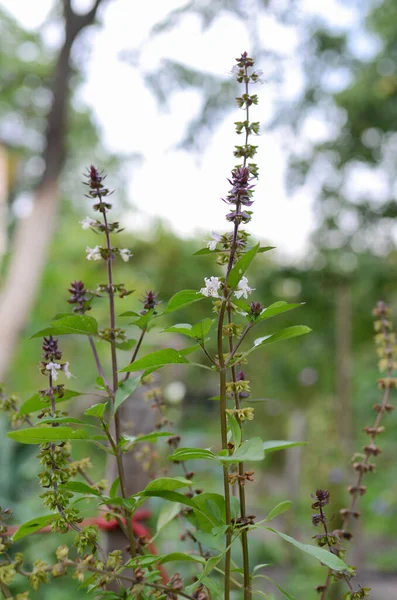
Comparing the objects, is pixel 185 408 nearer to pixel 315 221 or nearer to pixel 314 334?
pixel 314 334

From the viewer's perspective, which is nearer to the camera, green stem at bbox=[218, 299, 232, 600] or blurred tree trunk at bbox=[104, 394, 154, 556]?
green stem at bbox=[218, 299, 232, 600]

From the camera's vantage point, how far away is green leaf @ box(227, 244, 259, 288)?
438 mm

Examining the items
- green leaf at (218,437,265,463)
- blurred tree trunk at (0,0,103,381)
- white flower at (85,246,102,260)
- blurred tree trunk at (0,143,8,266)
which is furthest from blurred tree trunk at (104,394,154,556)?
blurred tree trunk at (0,143,8,266)

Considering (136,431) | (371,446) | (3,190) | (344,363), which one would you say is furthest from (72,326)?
(3,190)

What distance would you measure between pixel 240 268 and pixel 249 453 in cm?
13

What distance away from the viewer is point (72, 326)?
1.65 ft

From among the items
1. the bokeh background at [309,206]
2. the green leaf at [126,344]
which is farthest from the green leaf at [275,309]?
the bokeh background at [309,206]

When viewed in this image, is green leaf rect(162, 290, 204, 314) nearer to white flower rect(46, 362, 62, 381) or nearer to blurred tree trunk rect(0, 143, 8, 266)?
white flower rect(46, 362, 62, 381)

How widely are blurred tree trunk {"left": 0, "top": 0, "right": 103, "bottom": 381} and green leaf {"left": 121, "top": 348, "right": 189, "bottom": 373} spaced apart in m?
3.27

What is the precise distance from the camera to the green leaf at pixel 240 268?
0.44 meters

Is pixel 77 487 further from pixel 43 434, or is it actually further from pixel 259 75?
pixel 259 75

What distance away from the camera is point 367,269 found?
13.3 ft

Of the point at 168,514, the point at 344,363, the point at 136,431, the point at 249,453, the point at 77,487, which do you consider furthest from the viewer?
the point at 344,363

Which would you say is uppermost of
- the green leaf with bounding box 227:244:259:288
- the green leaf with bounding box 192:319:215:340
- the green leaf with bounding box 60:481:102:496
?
the green leaf with bounding box 227:244:259:288
